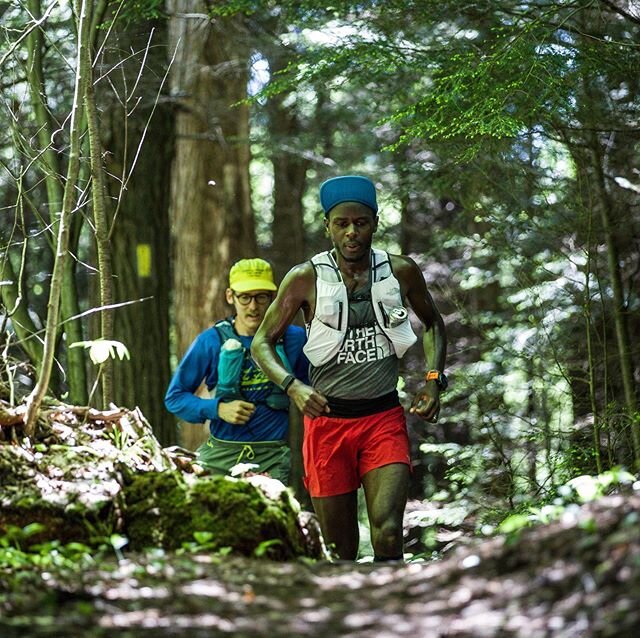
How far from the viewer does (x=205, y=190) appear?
14.2 meters

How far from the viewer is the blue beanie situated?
688 cm

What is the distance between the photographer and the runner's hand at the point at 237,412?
7418 millimetres

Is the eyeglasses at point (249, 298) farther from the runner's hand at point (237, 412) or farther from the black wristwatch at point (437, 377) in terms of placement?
the black wristwatch at point (437, 377)

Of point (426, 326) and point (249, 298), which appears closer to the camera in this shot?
point (426, 326)

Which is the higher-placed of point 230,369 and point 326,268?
point 326,268

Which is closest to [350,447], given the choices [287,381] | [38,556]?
[287,381]

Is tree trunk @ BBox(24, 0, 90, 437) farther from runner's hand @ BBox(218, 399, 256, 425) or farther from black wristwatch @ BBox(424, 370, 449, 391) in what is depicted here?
black wristwatch @ BBox(424, 370, 449, 391)

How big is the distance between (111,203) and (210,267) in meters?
3.83

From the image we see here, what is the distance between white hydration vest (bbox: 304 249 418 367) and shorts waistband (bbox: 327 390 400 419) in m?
0.30

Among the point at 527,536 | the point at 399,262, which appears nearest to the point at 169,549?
the point at 527,536

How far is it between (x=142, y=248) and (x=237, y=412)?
3.50 m

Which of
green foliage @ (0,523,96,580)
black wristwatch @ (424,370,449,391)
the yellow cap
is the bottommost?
green foliage @ (0,523,96,580)

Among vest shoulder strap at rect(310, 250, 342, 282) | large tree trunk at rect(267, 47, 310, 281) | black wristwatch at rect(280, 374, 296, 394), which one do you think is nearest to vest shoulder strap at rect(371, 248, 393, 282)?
vest shoulder strap at rect(310, 250, 342, 282)

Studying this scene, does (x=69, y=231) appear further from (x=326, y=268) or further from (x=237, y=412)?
(x=326, y=268)
